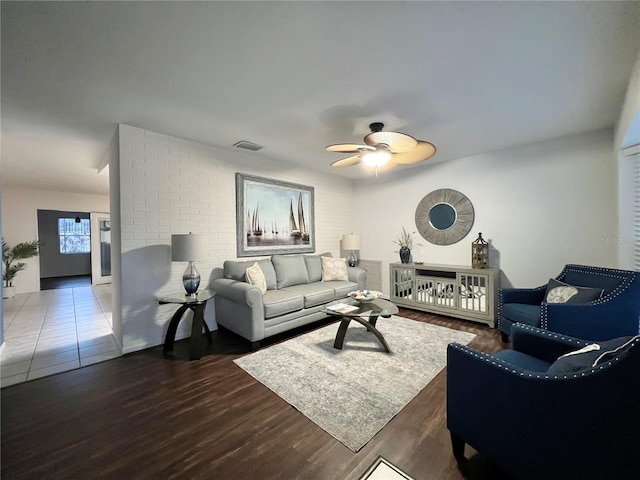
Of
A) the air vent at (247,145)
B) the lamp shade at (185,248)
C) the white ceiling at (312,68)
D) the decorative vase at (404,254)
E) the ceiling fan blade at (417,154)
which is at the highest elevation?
the air vent at (247,145)

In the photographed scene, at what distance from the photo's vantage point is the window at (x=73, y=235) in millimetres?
8844

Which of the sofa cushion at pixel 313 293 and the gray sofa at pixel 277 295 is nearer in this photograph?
the gray sofa at pixel 277 295

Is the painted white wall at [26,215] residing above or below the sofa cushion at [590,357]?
above

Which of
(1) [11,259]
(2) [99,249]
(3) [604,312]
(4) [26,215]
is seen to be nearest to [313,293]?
(3) [604,312]

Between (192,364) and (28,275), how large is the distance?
680 centimetres

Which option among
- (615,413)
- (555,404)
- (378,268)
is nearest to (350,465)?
(555,404)

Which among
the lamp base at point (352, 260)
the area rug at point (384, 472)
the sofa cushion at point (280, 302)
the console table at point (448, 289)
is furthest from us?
the lamp base at point (352, 260)

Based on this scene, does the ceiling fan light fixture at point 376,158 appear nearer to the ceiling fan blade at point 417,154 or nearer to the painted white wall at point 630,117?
the ceiling fan blade at point 417,154

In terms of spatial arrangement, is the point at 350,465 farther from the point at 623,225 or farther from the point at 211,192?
the point at 623,225

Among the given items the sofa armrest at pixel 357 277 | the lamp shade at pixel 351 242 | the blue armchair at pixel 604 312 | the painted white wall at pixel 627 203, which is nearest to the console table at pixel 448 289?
the sofa armrest at pixel 357 277

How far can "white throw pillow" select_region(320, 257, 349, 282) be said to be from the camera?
4289 mm

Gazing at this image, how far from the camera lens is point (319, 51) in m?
1.71

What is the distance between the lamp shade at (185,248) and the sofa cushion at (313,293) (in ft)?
4.27

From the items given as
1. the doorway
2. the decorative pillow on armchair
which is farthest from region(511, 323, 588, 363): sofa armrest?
the doorway
